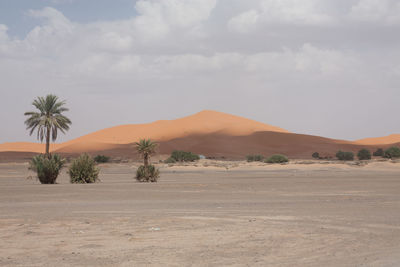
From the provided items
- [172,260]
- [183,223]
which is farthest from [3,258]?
[183,223]

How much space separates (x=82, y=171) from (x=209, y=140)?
8983 cm

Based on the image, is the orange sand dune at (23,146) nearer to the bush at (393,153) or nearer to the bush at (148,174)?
the bush at (393,153)

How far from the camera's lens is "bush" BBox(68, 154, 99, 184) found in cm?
3266

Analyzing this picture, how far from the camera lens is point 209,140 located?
4811 inches

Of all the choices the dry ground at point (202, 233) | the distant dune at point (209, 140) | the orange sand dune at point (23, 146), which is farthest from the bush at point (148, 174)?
the orange sand dune at point (23, 146)

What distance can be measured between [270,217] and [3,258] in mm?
7579

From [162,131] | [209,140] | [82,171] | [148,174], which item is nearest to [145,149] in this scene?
[148,174]

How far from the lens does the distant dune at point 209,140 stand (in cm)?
10888

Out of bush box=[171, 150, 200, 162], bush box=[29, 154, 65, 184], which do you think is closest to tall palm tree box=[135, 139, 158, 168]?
bush box=[29, 154, 65, 184]

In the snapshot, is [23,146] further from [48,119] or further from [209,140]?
[48,119]

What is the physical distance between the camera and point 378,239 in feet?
33.6

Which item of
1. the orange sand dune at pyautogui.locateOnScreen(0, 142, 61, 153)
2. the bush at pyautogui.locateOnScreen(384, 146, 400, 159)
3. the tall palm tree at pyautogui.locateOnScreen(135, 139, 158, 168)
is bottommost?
the tall palm tree at pyautogui.locateOnScreen(135, 139, 158, 168)

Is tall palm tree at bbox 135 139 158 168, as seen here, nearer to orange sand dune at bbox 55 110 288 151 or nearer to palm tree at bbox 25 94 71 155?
palm tree at bbox 25 94 71 155

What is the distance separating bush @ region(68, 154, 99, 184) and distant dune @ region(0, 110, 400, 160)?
62844mm
